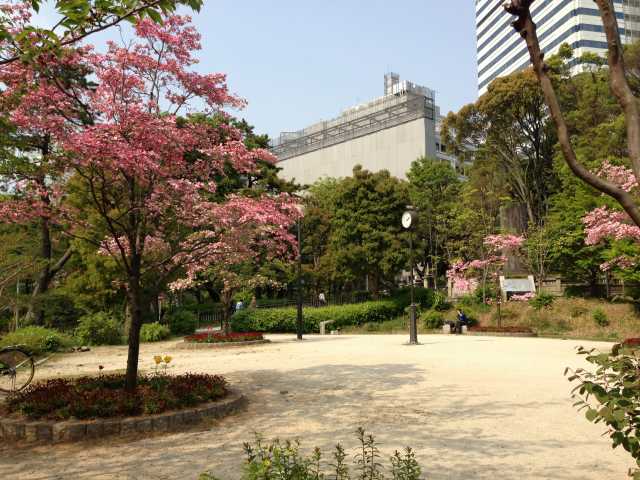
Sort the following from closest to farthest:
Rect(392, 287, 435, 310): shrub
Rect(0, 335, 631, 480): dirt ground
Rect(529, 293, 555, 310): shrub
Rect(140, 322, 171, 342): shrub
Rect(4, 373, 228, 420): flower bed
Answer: Rect(0, 335, 631, 480): dirt ground < Rect(4, 373, 228, 420): flower bed < Rect(140, 322, 171, 342): shrub < Rect(529, 293, 555, 310): shrub < Rect(392, 287, 435, 310): shrub

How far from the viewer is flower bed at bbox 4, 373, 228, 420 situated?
22.0ft

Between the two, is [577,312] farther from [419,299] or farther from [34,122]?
[34,122]

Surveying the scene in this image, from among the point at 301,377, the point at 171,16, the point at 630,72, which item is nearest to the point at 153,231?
the point at 171,16

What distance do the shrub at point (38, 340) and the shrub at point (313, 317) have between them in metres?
10.5

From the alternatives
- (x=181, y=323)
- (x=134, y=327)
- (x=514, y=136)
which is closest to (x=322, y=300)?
(x=181, y=323)

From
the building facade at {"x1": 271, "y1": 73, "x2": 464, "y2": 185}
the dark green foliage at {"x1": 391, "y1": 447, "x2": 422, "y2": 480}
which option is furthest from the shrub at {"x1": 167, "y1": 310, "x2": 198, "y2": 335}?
the building facade at {"x1": 271, "y1": 73, "x2": 464, "y2": 185}

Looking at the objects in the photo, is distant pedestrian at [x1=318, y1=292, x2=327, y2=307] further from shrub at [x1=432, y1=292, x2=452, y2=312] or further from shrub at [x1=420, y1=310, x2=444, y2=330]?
shrub at [x1=420, y1=310, x2=444, y2=330]

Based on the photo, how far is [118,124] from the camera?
7629mm

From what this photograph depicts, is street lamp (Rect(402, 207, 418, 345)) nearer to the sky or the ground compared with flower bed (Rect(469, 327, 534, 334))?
nearer to the sky

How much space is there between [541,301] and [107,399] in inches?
914

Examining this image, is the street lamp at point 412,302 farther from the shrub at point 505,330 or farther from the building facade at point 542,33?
the building facade at point 542,33

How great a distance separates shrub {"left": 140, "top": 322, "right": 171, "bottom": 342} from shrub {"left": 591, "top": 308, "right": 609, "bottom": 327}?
69.1 ft

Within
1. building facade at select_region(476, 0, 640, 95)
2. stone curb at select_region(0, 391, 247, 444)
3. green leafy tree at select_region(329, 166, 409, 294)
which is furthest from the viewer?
building facade at select_region(476, 0, 640, 95)

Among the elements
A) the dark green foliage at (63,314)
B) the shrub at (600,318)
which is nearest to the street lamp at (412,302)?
the shrub at (600,318)
